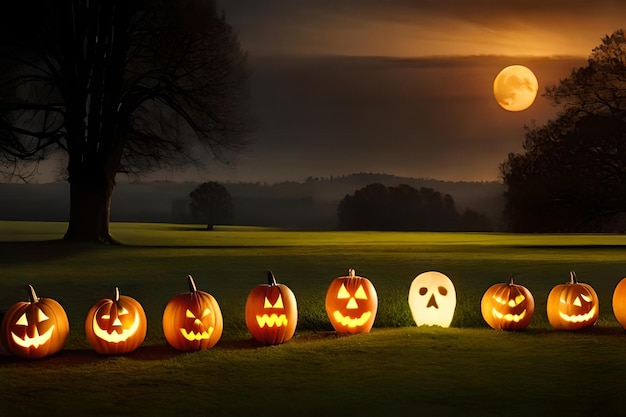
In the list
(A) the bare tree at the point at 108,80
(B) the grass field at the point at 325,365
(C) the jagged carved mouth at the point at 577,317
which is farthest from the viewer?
(A) the bare tree at the point at 108,80

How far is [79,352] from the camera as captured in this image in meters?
9.52

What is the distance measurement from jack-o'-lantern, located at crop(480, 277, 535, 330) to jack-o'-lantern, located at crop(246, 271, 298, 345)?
2.73 meters

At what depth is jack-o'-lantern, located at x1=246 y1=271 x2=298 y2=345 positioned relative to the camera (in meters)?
9.66

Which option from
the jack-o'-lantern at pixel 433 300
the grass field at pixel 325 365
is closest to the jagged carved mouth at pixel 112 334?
the grass field at pixel 325 365

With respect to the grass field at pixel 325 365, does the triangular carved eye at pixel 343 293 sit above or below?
above

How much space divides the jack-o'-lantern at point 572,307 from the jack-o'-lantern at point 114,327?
5.29m

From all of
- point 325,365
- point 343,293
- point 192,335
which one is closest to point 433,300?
point 343,293

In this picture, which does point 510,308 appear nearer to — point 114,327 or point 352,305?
point 352,305

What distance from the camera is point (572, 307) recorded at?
35.0ft

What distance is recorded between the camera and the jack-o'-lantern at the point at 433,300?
10922 mm

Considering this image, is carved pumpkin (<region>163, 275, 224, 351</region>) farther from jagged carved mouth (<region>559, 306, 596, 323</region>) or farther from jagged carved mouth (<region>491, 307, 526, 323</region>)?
jagged carved mouth (<region>559, 306, 596, 323</region>)

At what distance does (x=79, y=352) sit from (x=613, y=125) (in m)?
27.5

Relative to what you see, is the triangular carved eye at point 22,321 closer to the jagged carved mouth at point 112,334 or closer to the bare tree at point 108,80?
the jagged carved mouth at point 112,334

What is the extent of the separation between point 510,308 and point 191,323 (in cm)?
413
